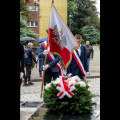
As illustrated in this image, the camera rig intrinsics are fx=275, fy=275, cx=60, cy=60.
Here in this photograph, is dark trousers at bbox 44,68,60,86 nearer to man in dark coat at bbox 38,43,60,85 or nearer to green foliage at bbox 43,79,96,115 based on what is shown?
man in dark coat at bbox 38,43,60,85

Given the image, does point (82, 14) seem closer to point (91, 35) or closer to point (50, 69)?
point (91, 35)

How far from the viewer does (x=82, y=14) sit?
54.3m

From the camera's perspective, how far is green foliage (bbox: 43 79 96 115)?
4699mm

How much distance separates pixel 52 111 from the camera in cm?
485

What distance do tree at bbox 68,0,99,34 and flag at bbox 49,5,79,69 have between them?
148 feet

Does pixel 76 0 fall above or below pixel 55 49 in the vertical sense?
above

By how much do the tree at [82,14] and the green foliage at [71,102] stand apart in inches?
1838

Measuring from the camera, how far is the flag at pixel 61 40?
6.11 m

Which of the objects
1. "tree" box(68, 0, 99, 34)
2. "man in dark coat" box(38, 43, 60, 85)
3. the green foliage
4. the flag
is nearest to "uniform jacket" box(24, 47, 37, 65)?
"man in dark coat" box(38, 43, 60, 85)
